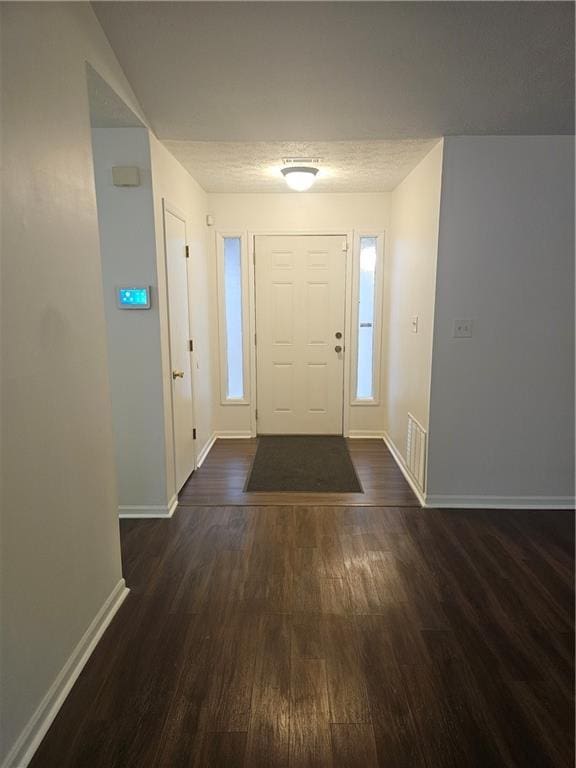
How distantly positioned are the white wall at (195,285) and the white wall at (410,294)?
68.5 inches

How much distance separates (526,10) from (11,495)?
2.71 meters

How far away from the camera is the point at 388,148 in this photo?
2990 millimetres

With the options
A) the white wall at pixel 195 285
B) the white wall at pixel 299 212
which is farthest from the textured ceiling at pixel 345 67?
the white wall at pixel 299 212

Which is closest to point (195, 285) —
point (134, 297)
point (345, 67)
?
point (134, 297)

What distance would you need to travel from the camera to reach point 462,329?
298 cm

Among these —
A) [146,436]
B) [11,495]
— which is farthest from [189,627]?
[146,436]

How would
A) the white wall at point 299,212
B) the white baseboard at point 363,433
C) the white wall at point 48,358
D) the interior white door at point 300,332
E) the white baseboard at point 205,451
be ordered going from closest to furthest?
the white wall at point 48,358
the white baseboard at point 205,451
the white wall at point 299,212
the interior white door at point 300,332
the white baseboard at point 363,433

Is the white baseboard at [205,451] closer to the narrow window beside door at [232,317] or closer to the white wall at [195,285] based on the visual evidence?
the white wall at [195,285]

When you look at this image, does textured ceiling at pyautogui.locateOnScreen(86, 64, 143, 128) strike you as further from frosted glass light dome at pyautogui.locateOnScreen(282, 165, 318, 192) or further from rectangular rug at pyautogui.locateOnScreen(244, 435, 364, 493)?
rectangular rug at pyautogui.locateOnScreen(244, 435, 364, 493)

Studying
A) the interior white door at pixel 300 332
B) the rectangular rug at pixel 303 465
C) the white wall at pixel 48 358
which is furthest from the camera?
the interior white door at pixel 300 332

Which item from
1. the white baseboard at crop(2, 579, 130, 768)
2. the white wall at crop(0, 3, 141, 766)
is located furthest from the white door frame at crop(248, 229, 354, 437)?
the white baseboard at crop(2, 579, 130, 768)

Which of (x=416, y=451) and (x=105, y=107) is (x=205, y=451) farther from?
(x=105, y=107)

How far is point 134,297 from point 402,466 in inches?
98.0

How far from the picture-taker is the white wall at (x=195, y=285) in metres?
2.85
